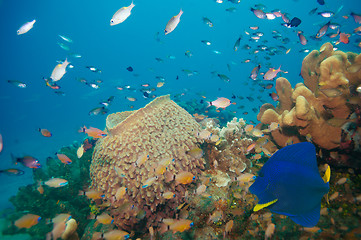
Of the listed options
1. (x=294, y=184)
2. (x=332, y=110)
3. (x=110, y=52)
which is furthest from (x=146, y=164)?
(x=110, y=52)

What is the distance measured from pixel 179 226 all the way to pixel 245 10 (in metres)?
107

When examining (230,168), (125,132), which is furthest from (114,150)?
(230,168)

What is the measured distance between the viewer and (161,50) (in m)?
102

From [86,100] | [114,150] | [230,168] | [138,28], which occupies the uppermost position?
[114,150]

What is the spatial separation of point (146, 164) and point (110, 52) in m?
107

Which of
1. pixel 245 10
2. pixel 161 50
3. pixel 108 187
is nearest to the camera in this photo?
pixel 108 187

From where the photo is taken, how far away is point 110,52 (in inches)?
3748

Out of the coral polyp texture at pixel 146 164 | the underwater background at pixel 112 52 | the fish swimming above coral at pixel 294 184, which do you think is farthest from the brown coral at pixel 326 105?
the underwater background at pixel 112 52

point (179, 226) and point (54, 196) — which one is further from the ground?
point (179, 226)

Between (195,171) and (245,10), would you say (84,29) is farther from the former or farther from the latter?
(195,171)

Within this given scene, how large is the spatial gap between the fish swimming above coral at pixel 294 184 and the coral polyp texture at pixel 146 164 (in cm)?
227

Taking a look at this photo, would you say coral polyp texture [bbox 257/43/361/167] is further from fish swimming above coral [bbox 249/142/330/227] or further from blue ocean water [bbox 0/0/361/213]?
blue ocean water [bbox 0/0/361/213]

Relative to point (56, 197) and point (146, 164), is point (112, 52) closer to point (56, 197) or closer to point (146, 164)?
point (56, 197)

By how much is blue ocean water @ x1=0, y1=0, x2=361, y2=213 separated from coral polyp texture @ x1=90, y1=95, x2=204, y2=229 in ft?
→ 175
